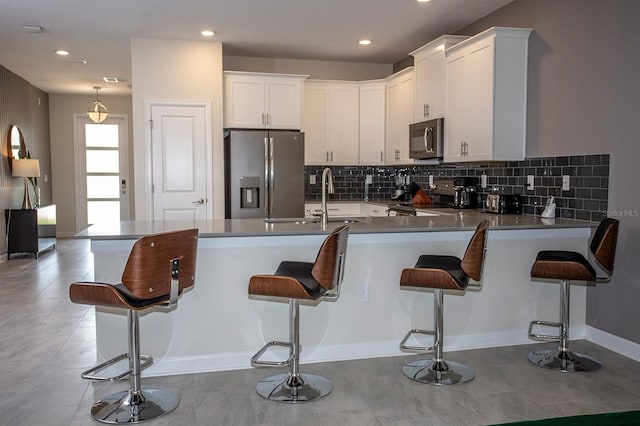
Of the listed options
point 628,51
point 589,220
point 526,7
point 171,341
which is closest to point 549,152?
point 589,220

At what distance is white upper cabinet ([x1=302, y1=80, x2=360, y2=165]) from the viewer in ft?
22.0

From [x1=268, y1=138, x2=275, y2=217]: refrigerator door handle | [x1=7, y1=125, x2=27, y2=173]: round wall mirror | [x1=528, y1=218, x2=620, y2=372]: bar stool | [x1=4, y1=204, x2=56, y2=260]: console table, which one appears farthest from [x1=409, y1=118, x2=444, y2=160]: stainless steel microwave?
[x1=7, y1=125, x2=27, y2=173]: round wall mirror

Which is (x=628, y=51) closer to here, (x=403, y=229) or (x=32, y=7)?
(x=403, y=229)

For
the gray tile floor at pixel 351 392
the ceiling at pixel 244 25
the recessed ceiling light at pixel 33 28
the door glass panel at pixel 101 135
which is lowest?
the gray tile floor at pixel 351 392

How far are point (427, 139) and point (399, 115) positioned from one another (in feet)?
3.42

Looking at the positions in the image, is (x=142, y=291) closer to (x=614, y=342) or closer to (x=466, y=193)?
(x=614, y=342)

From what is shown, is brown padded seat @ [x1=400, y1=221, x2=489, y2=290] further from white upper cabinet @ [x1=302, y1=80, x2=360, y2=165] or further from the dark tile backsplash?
white upper cabinet @ [x1=302, y1=80, x2=360, y2=165]

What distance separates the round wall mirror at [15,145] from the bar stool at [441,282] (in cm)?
680

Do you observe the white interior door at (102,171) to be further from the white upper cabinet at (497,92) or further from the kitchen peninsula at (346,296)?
the white upper cabinet at (497,92)

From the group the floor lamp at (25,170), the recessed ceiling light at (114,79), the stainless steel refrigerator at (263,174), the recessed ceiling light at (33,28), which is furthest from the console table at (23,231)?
the stainless steel refrigerator at (263,174)

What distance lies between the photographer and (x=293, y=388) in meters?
3.02

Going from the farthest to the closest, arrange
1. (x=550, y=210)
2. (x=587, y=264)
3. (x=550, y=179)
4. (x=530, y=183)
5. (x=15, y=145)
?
(x=15, y=145), (x=530, y=183), (x=550, y=179), (x=550, y=210), (x=587, y=264)

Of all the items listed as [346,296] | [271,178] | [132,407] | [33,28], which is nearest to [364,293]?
[346,296]

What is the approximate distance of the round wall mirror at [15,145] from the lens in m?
7.85
